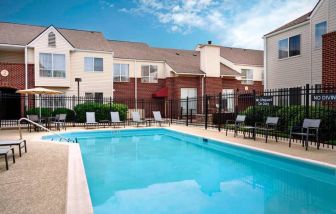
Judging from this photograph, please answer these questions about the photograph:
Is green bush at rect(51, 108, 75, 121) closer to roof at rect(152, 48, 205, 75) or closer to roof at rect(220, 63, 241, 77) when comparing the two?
roof at rect(152, 48, 205, 75)

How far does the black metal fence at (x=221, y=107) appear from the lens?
1023cm

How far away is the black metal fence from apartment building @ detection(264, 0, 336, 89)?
3.47 ft

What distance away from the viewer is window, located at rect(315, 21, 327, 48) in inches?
569

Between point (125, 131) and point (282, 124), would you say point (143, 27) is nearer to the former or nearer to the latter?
point (125, 131)

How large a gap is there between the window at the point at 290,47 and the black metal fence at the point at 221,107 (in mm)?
2482

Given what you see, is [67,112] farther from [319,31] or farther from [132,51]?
[319,31]

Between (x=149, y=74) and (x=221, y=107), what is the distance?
36.4 ft

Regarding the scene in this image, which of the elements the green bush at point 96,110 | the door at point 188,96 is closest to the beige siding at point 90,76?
the green bush at point 96,110

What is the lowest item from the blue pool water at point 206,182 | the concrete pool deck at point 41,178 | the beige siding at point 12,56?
the blue pool water at point 206,182

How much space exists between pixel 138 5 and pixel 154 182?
33235 mm

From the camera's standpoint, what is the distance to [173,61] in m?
27.7

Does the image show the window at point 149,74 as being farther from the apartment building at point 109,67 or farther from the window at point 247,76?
the window at point 247,76

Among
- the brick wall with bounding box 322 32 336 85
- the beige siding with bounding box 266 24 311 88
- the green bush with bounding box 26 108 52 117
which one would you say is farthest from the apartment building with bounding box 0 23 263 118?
the brick wall with bounding box 322 32 336 85

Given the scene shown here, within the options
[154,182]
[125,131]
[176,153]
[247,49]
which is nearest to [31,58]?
[125,131]
